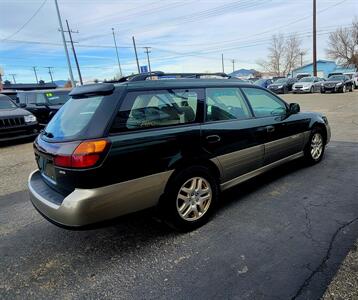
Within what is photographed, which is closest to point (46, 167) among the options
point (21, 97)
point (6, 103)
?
point (6, 103)

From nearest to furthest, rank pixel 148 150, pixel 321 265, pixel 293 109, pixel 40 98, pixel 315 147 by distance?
pixel 321 265 < pixel 148 150 < pixel 293 109 < pixel 315 147 < pixel 40 98

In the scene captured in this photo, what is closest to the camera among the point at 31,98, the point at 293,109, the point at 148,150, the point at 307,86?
the point at 148,150

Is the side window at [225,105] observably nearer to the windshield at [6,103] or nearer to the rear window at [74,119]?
the rear window at [74,119]

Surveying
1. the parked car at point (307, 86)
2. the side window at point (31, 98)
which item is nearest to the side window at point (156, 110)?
the side window at point (31, 98)

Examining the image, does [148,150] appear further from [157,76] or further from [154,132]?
[157,76]

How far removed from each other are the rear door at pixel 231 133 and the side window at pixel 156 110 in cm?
25

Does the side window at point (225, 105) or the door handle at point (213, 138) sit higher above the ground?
the side window at point (225, 105)

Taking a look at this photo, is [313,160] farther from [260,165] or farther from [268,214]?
[268,214]

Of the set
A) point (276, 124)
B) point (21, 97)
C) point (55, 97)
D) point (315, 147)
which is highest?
point (21, 97)

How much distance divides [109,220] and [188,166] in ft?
3.26

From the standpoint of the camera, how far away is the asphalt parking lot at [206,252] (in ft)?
7.82

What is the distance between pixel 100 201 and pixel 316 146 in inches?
164

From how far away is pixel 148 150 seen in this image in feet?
9.23

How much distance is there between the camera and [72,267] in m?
2.78
